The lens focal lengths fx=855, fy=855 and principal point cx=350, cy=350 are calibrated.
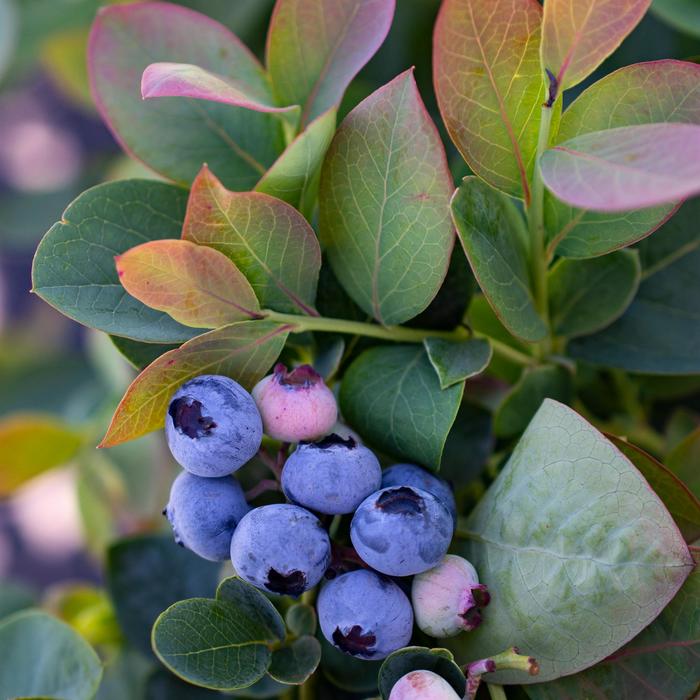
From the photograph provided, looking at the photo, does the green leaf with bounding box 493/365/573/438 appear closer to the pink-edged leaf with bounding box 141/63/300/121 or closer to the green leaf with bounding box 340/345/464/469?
the green leaf with bounding box 340/345/464/469

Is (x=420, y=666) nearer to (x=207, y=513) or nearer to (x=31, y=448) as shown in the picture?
(x=207, y=513)

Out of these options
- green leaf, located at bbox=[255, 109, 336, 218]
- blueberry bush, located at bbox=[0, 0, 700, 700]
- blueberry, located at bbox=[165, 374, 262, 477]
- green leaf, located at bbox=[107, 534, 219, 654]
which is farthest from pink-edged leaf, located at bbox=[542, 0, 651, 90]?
green leaf, located at bbox=[107, 534, 219, 654]

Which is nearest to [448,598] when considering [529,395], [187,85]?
[529,395]

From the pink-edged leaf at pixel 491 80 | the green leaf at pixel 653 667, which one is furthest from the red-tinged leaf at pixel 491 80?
the green leaf at pixel 653 667

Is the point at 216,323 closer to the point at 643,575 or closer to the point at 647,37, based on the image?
the point at 643,575

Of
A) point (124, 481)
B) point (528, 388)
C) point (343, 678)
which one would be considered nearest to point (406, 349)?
point (528, 388)

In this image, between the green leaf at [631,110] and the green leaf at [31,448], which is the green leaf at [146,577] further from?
the green leaf at [631,110]
